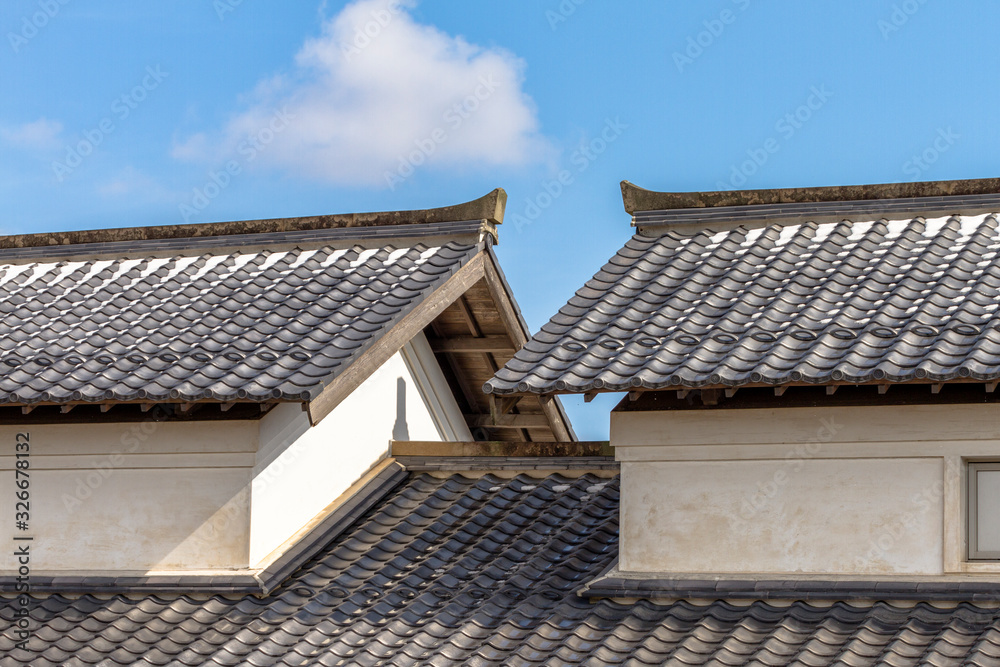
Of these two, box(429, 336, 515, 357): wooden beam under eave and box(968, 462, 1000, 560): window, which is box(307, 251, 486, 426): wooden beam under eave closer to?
box(429, 336, 515, 357): wooden beam under eave

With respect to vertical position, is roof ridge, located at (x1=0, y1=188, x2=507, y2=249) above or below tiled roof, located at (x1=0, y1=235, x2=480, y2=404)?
above

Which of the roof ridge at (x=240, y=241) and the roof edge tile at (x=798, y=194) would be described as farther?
the roof ridge at (x=240, y=241)

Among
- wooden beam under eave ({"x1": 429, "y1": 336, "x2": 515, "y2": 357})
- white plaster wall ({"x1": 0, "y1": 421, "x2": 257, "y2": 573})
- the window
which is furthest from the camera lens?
wooden beam under eave ({"x1": 429, "y1": 336, "x2": 515, "y2": 357})

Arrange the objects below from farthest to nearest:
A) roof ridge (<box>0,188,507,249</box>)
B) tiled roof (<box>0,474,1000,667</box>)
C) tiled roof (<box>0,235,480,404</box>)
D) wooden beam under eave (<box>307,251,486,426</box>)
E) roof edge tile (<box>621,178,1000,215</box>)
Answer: roof ridge (<box>0,188,507,249</box>) → roof edge tile (<box>621,178,1000,215</box>) → tiled roof (<box>0,235,480,404</box>) → wooden beam under eave (<box>307,251,486,426</box>) → tiled roof (<box>0,474,1000,667</box>)

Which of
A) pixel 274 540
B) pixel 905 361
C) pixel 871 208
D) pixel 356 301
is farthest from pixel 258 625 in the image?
pixel 871 208

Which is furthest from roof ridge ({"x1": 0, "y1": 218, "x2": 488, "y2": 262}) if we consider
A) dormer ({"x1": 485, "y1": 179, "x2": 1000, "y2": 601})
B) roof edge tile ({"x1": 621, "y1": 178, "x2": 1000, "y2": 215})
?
dormer ({"x1": 485, "y1": 179, "x2": 1000, "y2": 601})

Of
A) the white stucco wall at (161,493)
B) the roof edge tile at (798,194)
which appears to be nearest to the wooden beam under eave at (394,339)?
the white stucco wall at (161,493)

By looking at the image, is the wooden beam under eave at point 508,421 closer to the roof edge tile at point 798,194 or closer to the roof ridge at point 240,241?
the roof ridge at point 240,241

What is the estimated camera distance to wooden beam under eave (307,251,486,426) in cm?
891

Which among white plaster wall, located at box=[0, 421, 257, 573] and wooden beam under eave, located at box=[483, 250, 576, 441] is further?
wooden beam under eave, located at box=[483, 250, 576, 441]

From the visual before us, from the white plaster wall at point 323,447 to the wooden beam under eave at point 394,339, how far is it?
2.12 feet

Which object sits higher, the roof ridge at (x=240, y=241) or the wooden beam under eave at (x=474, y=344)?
the roof ridge at (x=240, y=241)

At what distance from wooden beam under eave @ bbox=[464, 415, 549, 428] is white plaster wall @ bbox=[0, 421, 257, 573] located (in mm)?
4517

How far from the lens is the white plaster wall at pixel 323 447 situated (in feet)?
31.1
